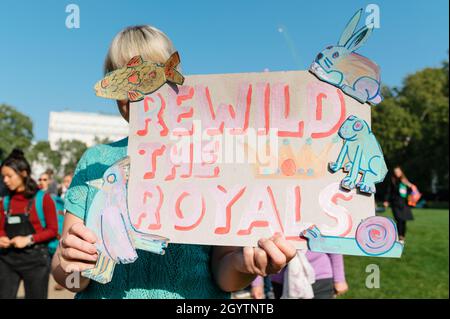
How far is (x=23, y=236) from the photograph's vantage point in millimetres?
4277

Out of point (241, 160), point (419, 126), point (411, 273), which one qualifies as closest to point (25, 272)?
point (241, 160)

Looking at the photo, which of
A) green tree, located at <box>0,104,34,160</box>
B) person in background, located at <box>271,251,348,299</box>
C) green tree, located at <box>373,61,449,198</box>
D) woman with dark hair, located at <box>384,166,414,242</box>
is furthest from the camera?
green tree, located at <box>0,104,34,160</box>

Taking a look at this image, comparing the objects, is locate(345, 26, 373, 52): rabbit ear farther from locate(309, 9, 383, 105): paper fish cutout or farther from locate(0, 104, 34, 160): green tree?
locate(0, 104, 34, 160): green tree

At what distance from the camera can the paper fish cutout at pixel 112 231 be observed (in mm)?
1541

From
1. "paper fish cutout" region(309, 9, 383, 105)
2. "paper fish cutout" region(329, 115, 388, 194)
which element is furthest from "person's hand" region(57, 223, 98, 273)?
"paper fish cutout" region(309, 9, 383, 105)

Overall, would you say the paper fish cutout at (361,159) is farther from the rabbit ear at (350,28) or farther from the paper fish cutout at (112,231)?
the paper fish cutout at (112,231)

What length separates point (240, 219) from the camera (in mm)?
1577

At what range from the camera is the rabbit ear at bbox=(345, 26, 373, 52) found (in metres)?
1.52

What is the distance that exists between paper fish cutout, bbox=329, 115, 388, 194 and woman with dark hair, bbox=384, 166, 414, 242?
309 inches

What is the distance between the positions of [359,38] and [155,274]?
109cm

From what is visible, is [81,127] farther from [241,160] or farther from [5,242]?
[241,160]

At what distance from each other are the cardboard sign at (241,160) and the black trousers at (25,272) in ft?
10.5

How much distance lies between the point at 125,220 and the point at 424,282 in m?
6.70
